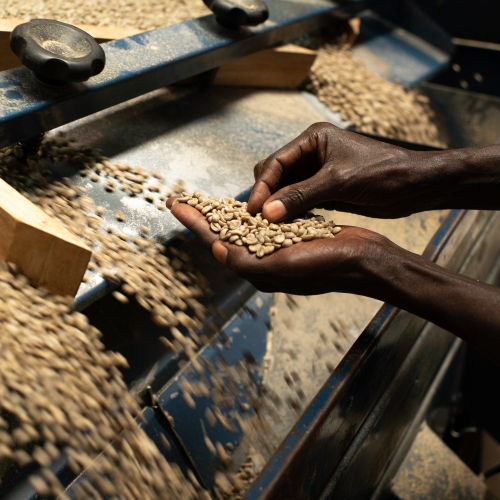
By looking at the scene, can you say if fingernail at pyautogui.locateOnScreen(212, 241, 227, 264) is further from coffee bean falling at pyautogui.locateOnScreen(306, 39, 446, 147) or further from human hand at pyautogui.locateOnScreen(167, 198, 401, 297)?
coffee bean falling at pyautogui.locateOnScreen(306, 39, 446, 147)

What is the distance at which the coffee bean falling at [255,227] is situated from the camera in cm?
99

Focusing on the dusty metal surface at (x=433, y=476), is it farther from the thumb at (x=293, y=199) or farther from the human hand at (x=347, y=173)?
the thumb at (x=293, y=199)

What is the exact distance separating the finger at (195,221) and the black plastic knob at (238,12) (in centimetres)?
77

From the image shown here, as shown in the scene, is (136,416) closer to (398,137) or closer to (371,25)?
(398,137)

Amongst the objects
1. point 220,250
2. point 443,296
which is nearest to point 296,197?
point 220,250

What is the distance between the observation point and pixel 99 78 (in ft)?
3.65

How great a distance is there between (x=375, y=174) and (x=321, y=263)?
36cm

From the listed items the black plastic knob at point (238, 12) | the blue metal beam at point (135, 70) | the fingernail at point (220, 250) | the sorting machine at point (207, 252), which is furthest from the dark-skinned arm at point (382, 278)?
the black plastic knob at point (238, 12)

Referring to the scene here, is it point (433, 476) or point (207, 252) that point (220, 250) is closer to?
point (207, 252)

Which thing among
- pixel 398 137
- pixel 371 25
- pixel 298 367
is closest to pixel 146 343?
pixel 298 367

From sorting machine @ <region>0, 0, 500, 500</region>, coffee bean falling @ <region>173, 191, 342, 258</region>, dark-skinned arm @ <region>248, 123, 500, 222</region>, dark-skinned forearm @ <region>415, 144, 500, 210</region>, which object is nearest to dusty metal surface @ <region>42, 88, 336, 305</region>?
sorting machine @ <region>0, 0, 500, 500</region>

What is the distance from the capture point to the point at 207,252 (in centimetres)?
145

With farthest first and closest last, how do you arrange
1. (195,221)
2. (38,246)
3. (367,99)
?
1. (367,99)
2. (195,221)
3. (38,246)

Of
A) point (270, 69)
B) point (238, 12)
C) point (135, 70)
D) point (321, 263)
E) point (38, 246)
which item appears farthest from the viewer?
point (270, 69)
